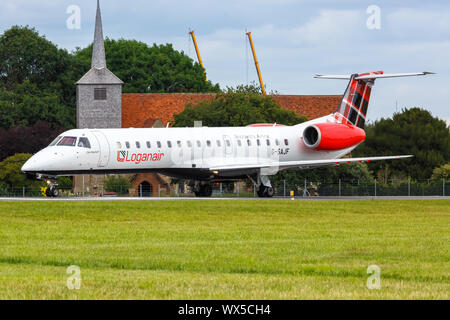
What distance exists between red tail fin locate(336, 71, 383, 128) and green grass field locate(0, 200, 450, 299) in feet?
62.2

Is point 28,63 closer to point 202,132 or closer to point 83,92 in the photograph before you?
point 83,92

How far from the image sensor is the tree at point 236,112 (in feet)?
249

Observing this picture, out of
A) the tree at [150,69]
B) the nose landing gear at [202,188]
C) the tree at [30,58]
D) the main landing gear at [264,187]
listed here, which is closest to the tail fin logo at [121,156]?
the nose landing gear at [202,188]

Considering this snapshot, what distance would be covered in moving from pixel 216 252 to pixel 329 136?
113 ft

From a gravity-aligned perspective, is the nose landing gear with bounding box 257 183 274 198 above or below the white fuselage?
below

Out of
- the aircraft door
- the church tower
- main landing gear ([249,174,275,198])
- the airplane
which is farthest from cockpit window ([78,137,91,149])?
the church tower

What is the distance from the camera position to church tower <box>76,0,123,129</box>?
10006 cm

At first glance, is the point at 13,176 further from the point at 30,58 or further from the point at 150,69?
the point at 150,69

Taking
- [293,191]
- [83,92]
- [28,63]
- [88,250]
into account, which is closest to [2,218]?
[88,250]

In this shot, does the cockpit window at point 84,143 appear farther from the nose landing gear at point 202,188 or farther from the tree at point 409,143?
the tree at point 409,143

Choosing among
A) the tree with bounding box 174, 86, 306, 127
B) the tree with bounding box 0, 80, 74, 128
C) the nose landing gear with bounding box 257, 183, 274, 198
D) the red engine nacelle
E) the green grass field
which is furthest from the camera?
the tree with bounding box 0, 80, 74, 128

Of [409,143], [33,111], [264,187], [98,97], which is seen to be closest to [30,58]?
[33,111]

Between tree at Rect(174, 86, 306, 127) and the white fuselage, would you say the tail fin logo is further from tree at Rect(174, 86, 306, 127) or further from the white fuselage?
tree at Rect(174, 86, 306, 127)

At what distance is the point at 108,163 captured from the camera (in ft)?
160
